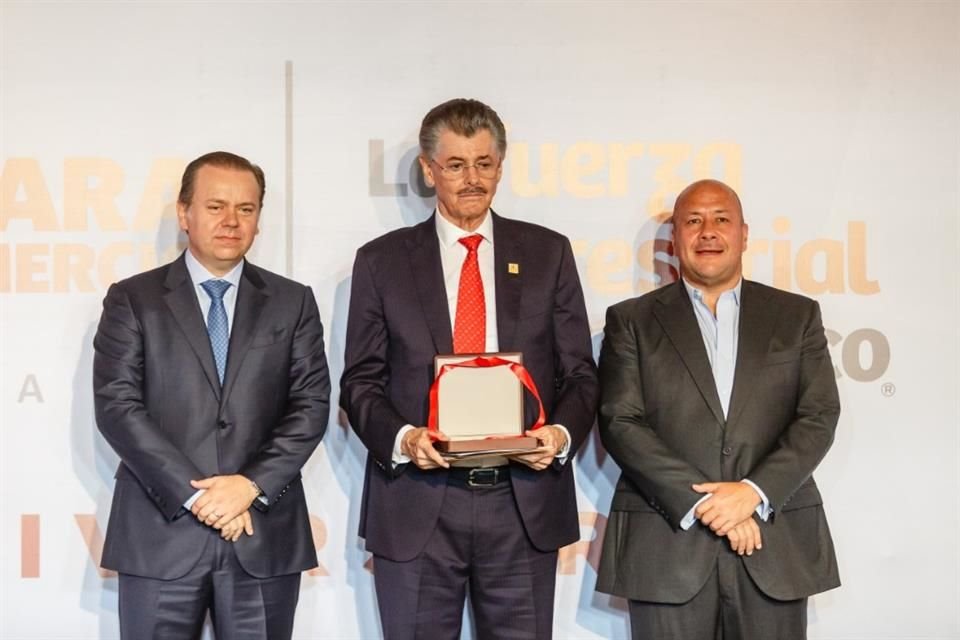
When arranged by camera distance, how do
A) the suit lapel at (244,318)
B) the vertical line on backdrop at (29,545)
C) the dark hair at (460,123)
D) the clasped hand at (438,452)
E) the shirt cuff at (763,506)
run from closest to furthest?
the clasped hand at (438,452)
the shirt cuff at (763,506)
the suit lapel at (244,318)
the dark hair at (460,123)
the vertical line on backdrop at (29,545)

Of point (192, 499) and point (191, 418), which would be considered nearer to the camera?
point (192, 499)

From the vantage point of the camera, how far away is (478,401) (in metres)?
2.78

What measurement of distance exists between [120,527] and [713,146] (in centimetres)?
227

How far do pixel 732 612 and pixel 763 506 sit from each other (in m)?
0.30

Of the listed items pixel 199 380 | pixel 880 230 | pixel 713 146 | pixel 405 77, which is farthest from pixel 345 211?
pixel 880 230

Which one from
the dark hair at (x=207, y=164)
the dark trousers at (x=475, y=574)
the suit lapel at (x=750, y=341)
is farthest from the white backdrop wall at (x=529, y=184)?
the dark trousers at (x=475, y=574)

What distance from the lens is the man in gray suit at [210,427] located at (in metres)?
2.88

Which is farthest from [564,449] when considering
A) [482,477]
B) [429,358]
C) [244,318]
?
[244,318]

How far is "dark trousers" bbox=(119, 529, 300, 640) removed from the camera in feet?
9.48

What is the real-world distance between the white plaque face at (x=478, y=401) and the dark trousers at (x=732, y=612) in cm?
69

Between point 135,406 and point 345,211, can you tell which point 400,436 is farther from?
point 345,211

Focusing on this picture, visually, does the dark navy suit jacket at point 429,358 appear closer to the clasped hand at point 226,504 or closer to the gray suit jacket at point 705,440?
the gray suit jacket at point 705,440

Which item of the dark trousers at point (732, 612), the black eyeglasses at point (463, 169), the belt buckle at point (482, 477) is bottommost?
the dark trousers at point (732, 612)

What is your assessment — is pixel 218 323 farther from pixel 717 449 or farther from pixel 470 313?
pixel 717 449
